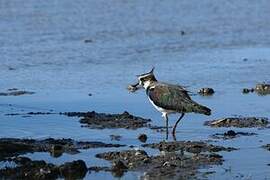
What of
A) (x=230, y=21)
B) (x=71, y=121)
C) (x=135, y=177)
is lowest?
(x=135, y=177)

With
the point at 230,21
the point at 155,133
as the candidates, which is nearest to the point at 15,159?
the point at 155,133

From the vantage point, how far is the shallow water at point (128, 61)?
15063 mm

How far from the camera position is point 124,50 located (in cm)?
2623

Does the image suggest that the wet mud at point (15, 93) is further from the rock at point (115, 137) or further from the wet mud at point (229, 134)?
the wet mud at point (229, 134)

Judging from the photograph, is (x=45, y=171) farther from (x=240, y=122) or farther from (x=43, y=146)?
(x=240, y=122)

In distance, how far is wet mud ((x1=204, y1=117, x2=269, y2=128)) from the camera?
15.4m

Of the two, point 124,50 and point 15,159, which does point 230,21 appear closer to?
point 124,50

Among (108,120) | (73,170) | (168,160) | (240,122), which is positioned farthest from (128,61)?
(73,170)

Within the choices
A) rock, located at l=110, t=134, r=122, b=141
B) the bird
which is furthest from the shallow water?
the bird

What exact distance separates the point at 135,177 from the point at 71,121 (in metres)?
4.34

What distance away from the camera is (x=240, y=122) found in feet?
51.2

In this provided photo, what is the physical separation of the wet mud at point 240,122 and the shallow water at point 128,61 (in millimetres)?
324

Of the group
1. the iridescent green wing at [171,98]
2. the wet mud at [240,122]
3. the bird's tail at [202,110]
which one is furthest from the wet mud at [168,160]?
the wet mud at [240,122]

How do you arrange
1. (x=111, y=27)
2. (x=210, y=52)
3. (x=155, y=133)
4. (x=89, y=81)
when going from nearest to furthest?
(x=155, y=133)
(x=89, y=81)
(x=210, y=52)
(x=111, y=27)
